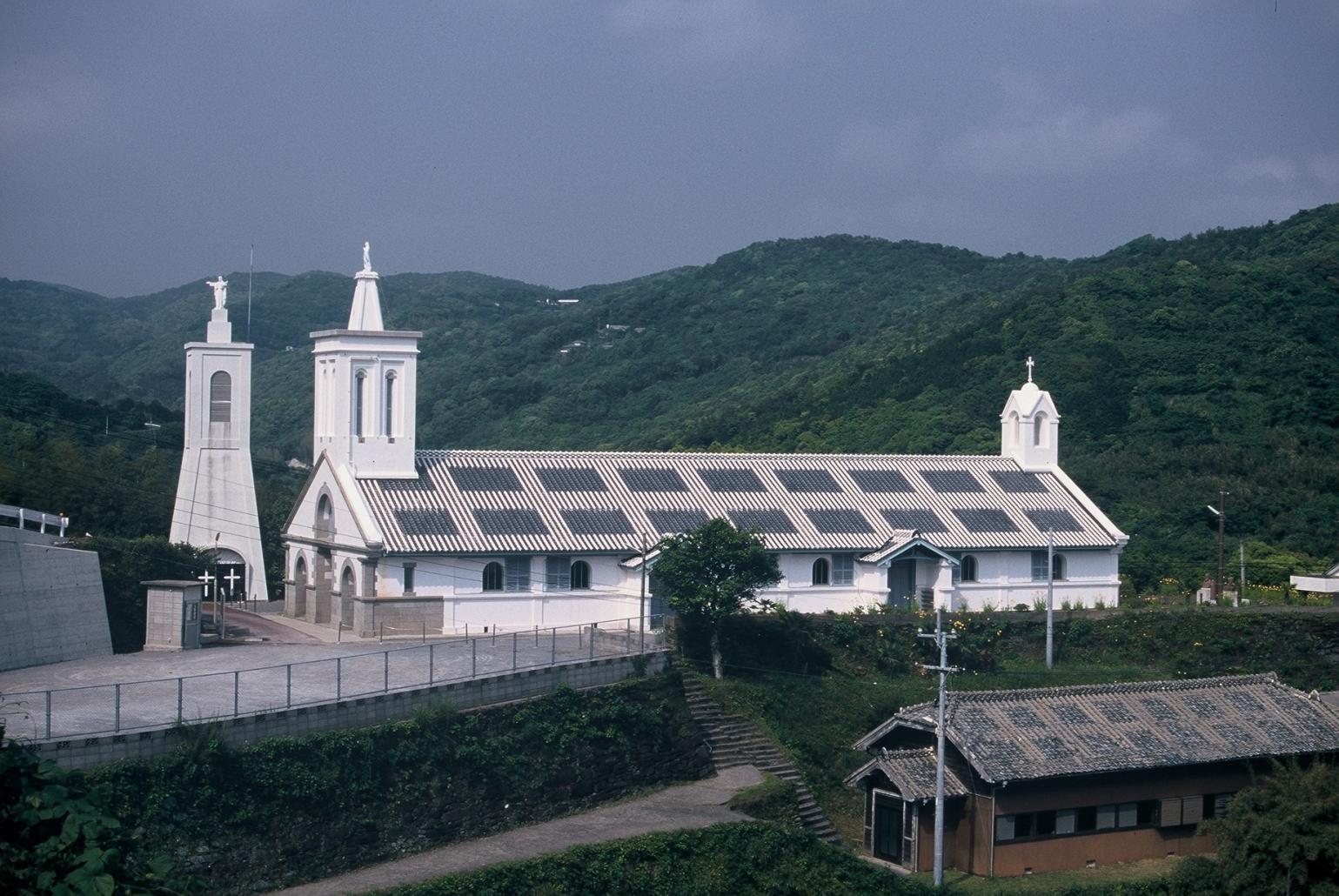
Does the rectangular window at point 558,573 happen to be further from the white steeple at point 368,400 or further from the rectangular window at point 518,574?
the white steeple at point 368,400

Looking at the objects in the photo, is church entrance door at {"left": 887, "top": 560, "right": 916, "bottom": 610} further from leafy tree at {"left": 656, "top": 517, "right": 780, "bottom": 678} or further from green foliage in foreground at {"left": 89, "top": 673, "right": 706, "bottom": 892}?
green foliage in foreground at {"left": 89, "top": 673, "right": 706, "bottom": 892}

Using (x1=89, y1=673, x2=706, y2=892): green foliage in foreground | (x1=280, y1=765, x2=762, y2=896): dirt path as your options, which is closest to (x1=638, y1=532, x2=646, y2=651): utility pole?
(x1=89, y1=673, x2=706, y2=892): green foliage in foreground

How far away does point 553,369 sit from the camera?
99438 millimetres

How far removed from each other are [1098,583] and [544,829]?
818 inches

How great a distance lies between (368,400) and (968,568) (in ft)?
52.6

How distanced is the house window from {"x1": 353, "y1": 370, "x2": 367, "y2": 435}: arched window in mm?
18057

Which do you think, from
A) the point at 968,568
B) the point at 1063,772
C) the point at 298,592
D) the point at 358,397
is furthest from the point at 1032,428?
the point at 298,592

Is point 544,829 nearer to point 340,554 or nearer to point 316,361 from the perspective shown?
point 340,554

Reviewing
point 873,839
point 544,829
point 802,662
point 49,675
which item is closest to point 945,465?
point 802,662

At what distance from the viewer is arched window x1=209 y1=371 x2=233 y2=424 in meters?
42.1

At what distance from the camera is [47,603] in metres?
30.9

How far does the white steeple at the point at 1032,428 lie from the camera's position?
45438mm

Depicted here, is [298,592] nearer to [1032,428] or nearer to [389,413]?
[389,413]

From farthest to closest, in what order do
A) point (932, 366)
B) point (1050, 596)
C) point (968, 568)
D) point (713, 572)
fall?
1. point (932, 366)
2. point (968, 568)
3. point (1050, 596)
4. point (713, 572)
